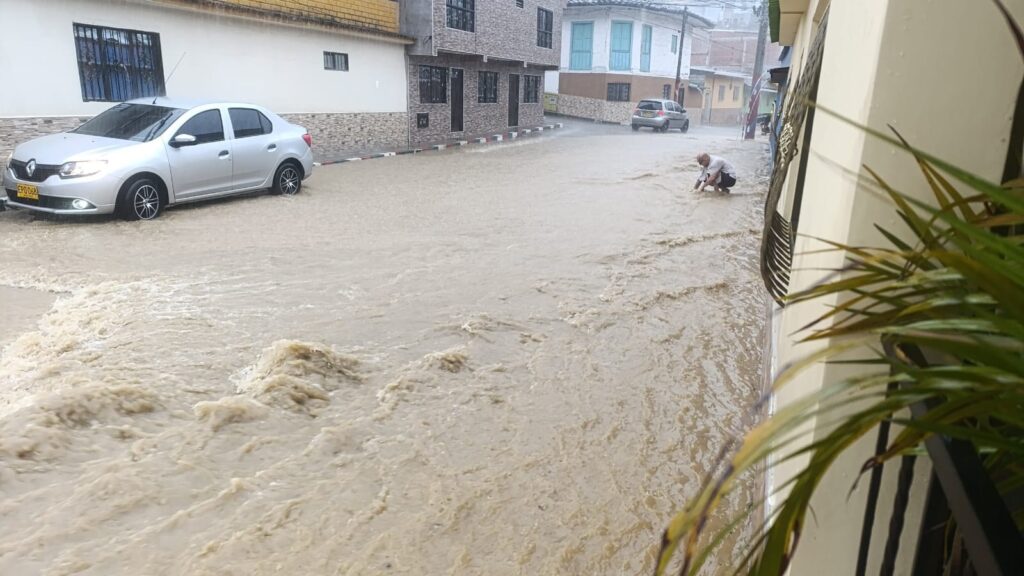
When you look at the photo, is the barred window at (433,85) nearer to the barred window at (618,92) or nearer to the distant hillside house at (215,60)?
the distant hillside house at (215,60)

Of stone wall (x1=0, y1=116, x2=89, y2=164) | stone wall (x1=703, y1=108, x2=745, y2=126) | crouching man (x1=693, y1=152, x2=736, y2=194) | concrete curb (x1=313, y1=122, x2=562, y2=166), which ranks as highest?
stone wall (x1=0, y1=116, x2=89, y2=164)

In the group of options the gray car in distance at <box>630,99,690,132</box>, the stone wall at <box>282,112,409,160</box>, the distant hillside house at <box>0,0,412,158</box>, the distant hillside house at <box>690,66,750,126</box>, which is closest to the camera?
the distant hillside house at <box>0,0,412,158</box>

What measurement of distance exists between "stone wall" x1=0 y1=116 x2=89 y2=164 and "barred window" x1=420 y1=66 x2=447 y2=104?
11.9m

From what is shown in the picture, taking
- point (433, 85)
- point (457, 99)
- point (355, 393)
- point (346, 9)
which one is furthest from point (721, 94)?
point (355, 393)

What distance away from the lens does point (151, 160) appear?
29.8ft

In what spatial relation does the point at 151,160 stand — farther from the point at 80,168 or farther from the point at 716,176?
the point at 716,176

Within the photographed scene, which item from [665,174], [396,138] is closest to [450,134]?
[396,138]

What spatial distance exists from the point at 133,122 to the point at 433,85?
14.4 meters

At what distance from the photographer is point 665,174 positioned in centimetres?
1714

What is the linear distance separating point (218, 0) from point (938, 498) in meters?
16.1

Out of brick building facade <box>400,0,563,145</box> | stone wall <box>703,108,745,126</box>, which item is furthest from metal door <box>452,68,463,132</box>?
stone wall <box>703,108,745,126</box>

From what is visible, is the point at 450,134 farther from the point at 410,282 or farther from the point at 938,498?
the point at 938,498

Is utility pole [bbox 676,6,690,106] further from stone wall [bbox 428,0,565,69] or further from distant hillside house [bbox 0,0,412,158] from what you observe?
distant hillside house [bbox 0,0,412,158]

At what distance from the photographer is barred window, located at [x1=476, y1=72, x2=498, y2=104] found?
26.0 m
